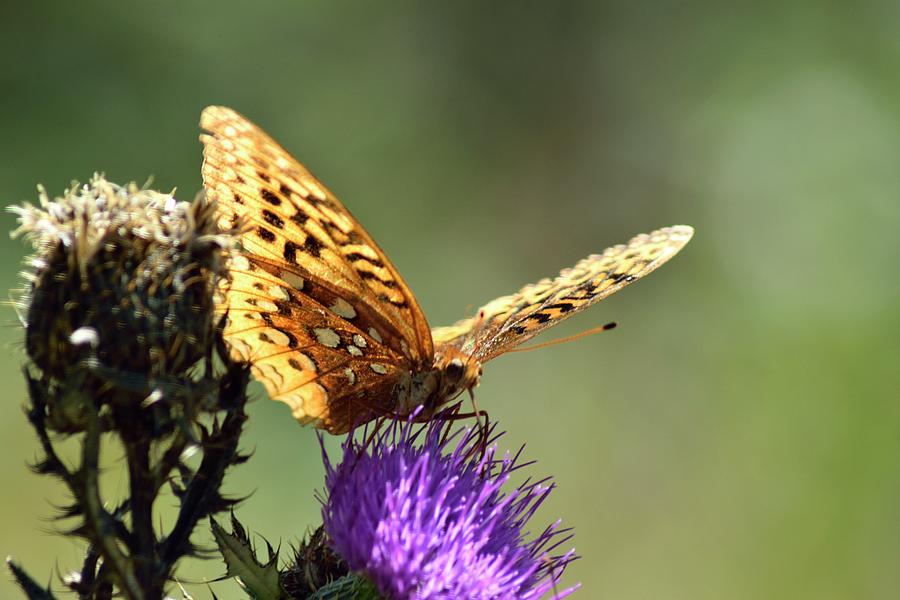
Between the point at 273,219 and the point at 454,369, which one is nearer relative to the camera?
the point at 273,219

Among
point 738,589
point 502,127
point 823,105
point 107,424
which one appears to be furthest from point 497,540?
point 823,105

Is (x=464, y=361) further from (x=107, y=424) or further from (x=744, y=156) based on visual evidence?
(x=744, y=156)

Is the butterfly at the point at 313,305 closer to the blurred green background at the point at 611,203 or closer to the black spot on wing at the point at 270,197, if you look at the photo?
the black spot on wing at the point at 270,197

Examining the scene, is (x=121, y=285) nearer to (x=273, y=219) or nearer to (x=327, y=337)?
(x=273, y=219)

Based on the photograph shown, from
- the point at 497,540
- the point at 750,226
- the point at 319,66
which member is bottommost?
the point at 497,540

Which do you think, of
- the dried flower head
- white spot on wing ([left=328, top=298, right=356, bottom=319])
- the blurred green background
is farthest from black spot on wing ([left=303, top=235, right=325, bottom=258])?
the blurred green background

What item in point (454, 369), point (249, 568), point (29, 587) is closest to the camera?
point (29, 587)

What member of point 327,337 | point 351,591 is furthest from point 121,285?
point 351,591
